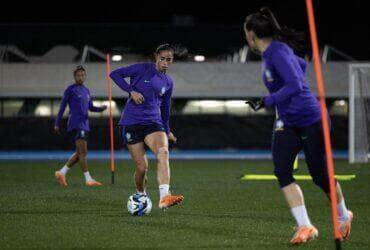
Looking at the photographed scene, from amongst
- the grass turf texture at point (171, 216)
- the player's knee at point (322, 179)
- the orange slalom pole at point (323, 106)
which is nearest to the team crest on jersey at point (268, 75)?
the orange slalom pole at point (323, 106)

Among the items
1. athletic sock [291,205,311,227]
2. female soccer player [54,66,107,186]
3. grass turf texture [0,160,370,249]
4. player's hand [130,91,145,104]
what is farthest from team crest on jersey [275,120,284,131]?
female soccer player [54,66,107,186]

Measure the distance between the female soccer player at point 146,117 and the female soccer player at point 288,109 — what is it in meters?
3.11

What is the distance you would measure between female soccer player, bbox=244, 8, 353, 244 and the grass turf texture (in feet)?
1.91

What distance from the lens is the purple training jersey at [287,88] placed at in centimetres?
771

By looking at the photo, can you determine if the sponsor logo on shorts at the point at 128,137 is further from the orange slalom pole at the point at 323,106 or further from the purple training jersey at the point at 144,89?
the orange slalom pole at the point at 323,106

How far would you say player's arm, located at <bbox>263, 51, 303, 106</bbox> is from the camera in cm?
769

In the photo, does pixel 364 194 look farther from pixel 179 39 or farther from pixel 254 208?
pixel 179 39

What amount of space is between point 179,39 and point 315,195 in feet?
99.7

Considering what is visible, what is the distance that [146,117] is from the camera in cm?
1105

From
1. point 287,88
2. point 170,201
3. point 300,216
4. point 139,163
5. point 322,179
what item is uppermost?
point 287,88

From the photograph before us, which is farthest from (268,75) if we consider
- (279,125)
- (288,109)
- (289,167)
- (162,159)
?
(162,159)

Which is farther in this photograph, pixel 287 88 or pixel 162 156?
pixel 162 156

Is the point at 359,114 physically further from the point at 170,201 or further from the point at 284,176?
the point at 284,176

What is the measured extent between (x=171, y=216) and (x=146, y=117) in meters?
1.35
